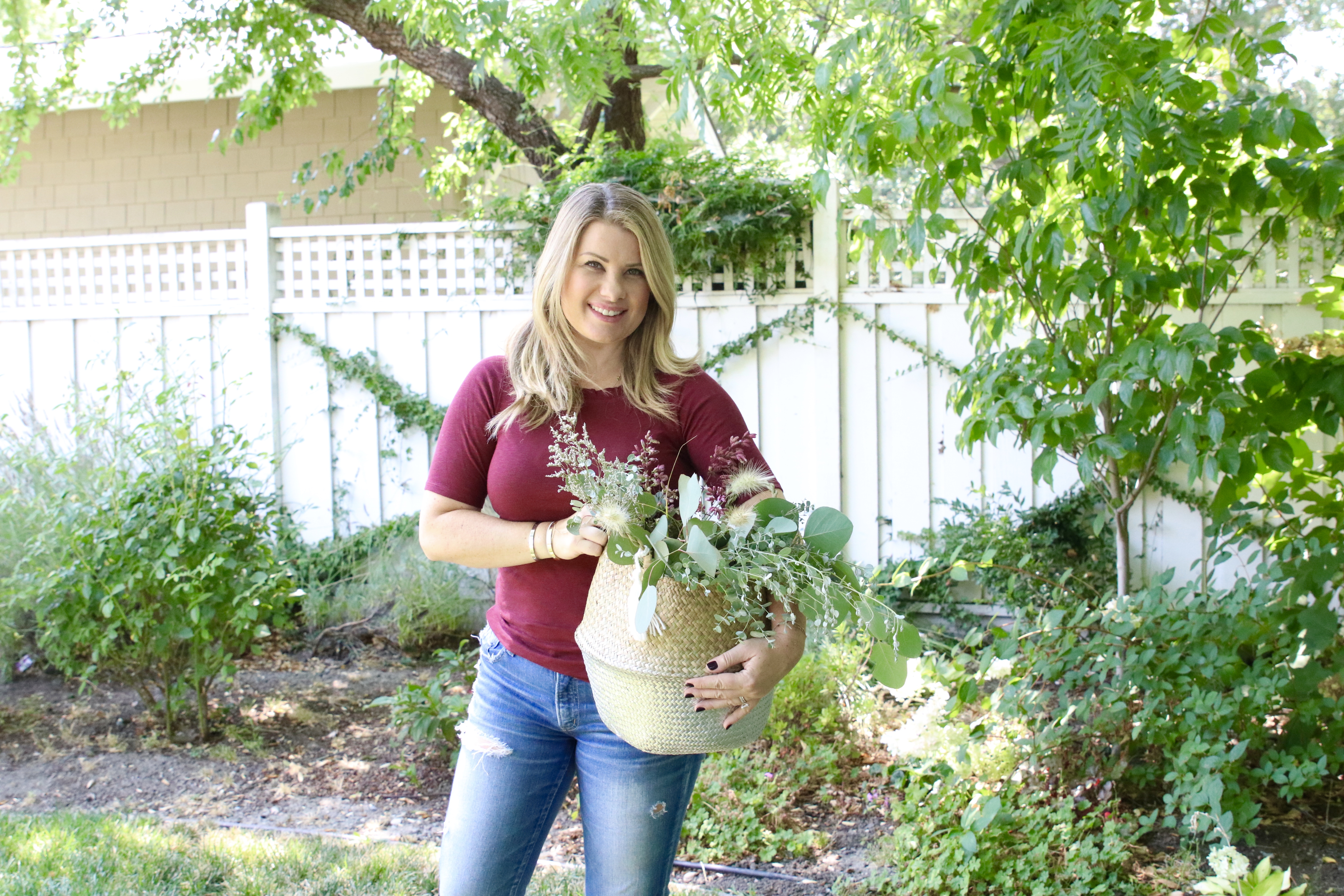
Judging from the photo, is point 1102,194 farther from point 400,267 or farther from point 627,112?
point 627,112

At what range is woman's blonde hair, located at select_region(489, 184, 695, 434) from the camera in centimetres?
174

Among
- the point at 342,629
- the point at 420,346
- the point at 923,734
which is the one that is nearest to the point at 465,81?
the point at 420,346

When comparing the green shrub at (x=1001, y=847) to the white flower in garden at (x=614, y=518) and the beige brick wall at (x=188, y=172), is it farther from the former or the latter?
the beige brick wall at (x=188, y=172)

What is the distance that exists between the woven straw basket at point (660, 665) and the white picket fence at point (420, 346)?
140 inches

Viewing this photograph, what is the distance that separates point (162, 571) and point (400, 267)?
2.62 m

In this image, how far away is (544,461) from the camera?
1.72 meters

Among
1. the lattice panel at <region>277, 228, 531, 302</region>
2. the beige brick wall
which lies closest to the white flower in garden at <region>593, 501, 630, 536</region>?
the lattice panel at <region>277, 228, 531, 302</region>

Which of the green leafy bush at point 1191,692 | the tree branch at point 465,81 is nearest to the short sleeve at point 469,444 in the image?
the green leafy bush at point 1191,692

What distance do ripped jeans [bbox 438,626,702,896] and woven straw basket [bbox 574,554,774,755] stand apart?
0.40 ft

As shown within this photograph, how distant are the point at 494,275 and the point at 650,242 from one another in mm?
3924

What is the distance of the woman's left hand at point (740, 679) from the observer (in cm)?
149

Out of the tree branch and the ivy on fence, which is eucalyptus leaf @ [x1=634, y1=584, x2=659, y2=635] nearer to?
the ivy on fence

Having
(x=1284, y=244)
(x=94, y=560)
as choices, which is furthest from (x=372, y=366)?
(x=1284, y=244)

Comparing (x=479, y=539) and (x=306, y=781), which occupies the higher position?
(x=479, y=539)
